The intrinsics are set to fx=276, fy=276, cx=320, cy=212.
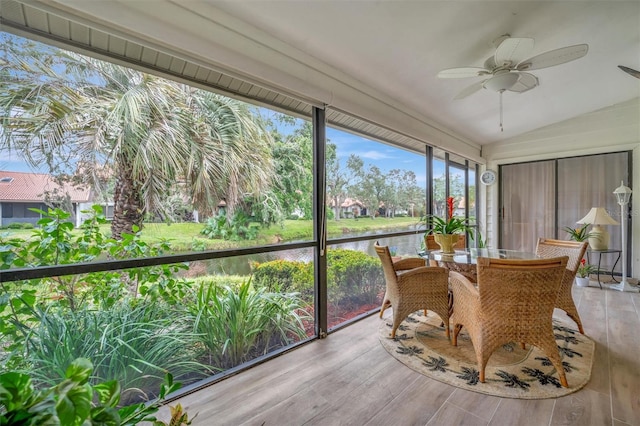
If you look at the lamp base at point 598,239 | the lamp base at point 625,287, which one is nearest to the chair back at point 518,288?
A: the lamp base at point 625,287

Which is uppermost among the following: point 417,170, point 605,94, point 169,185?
point 605,94

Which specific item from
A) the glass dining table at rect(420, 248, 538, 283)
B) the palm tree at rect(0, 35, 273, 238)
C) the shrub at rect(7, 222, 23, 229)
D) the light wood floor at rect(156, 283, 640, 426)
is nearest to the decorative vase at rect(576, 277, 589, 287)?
the light wood floor at rect(156, 283, 640, 426)

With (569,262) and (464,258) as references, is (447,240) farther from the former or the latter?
(569,262)

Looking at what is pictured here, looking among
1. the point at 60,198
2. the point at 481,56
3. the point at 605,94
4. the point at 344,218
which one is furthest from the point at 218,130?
the point at 605,94

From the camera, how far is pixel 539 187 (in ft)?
18.0

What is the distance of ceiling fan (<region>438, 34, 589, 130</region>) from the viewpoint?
2.06m

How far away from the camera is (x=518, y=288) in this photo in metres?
1.82

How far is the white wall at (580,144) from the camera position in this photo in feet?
14.6

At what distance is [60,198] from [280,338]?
1916 millimetres

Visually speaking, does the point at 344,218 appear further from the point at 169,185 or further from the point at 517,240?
the point at 517,240

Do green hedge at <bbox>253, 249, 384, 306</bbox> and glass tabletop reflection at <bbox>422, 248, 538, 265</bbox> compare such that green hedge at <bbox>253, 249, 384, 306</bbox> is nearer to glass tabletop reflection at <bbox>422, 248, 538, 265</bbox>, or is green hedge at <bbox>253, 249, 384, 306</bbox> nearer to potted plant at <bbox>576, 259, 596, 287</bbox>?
glass tabletop reflection at <bbox>422, 248, 538, 265</bbox>

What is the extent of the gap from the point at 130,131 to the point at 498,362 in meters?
3.23

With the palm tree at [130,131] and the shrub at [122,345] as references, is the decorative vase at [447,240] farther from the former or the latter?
the shrub at [122,345]

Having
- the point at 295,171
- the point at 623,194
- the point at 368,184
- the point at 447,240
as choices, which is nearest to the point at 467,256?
the point at 447,240
